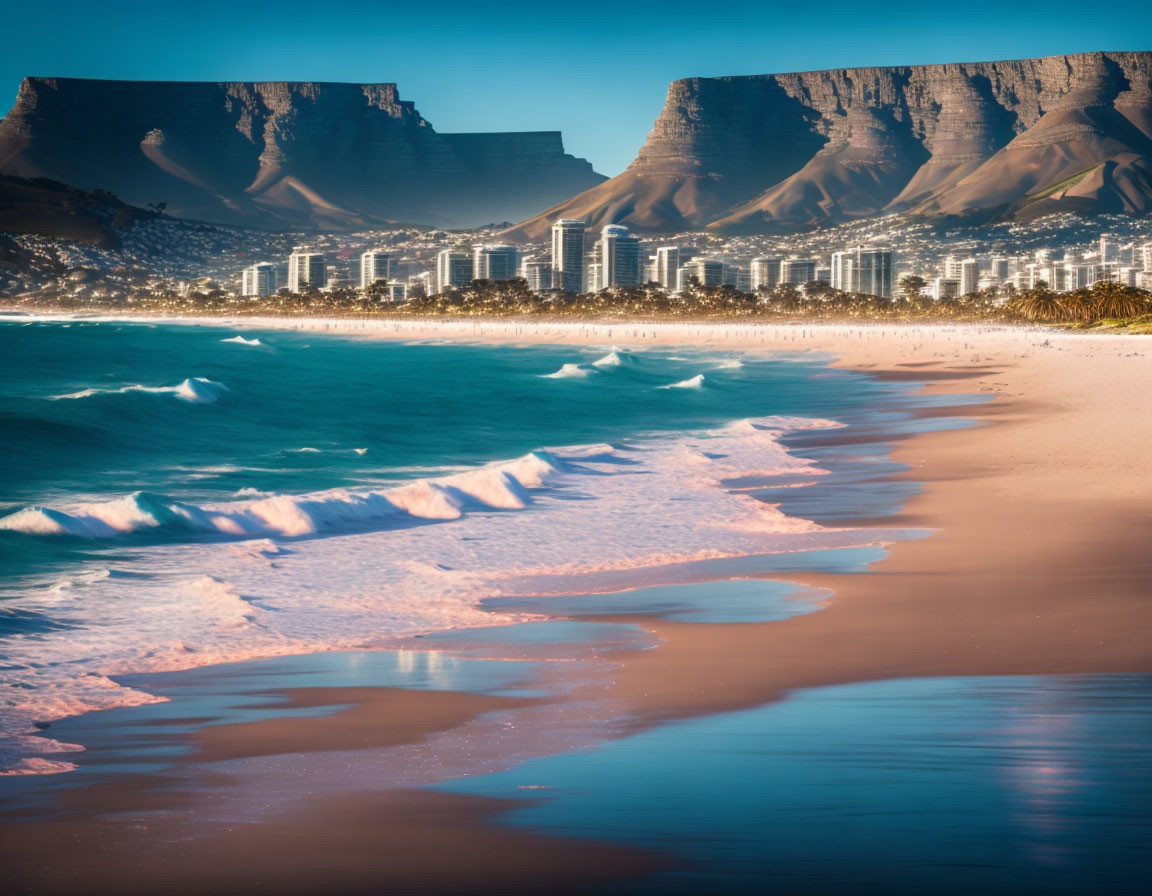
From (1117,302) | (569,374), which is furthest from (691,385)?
(1117,302)

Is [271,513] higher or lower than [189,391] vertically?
lower

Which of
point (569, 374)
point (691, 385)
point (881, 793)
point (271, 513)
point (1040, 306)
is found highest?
point (1040, 306)

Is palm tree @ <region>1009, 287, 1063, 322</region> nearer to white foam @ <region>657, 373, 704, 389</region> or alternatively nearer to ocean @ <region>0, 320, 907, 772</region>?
white foam @ <region>657, 373, 704, 389</region>

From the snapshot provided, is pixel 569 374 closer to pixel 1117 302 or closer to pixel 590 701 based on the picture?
pixel 590 701

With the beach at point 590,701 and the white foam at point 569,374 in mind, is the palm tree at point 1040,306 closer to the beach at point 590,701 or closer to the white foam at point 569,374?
the white foam at point 569,374

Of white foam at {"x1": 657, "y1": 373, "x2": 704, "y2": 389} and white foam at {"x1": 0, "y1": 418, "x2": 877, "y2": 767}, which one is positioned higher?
white foam at {"x1": 657, "y1": 373, "x2": 704, "y2": 389}

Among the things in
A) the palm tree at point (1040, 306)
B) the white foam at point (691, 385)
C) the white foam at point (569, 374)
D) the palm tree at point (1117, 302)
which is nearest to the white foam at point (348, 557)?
the white foam at point (691, 385)

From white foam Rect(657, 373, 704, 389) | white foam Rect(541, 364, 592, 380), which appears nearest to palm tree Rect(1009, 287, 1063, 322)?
white foam Rect(541, 364, 592, 380)
